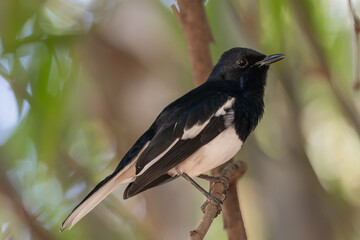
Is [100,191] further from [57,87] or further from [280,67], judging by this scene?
[280,67]

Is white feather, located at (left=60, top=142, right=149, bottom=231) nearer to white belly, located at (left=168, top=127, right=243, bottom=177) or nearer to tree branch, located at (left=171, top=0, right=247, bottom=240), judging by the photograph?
white belly, located at (left=168, top=127, right=243, bottom=177)

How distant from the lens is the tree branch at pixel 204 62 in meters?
3.39

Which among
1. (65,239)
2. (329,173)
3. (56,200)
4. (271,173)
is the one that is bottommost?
(329,173)

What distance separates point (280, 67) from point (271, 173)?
2.91ft

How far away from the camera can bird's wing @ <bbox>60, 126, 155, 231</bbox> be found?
3.03 meters

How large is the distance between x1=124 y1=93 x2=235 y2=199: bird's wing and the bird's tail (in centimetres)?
10

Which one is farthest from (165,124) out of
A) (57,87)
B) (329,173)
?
(329,173)

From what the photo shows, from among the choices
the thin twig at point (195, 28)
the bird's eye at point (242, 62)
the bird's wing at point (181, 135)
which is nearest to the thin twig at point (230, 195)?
the bird's wing at point (181, 135)

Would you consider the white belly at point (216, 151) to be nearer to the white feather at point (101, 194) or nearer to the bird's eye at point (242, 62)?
the white feather at point (101, 194)

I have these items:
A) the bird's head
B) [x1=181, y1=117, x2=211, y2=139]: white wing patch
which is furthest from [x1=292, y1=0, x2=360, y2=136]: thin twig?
[x1=181, y1=117, x2=211, y2=139]: white wing patch

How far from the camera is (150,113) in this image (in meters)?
4.41

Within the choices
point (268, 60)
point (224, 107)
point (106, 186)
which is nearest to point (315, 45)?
point (268, 60)

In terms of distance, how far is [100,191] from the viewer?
3.15m

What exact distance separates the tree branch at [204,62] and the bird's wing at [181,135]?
0.31 metres
